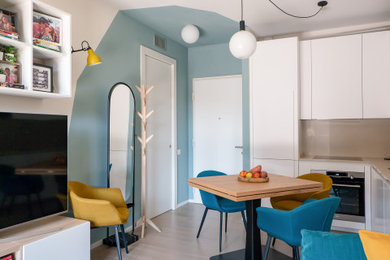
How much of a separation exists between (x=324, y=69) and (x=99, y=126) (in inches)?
110

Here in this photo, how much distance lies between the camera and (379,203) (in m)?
2.84

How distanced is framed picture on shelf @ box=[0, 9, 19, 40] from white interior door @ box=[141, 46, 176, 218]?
1825mm

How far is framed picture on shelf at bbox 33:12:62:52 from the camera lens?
2.11m

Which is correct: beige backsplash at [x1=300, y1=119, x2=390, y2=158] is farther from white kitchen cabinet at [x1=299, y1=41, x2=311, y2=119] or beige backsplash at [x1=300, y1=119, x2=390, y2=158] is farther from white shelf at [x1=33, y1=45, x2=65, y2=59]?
white shelf at [x1=33, y1=45, x2=65, y2=59]

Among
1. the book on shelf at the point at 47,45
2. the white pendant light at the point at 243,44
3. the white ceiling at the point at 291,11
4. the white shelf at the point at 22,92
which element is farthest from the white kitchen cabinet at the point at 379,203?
the book on shelf at the point at 47,45

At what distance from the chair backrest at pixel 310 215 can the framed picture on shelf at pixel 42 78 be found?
6.69 ft

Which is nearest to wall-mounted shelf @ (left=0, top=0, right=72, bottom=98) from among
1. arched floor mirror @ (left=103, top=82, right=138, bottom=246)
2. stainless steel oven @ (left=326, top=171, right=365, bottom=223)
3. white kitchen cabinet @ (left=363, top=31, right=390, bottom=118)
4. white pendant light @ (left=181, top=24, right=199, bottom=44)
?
arched floor mirror @ (left=103, top=82, right=138, bottom=246)

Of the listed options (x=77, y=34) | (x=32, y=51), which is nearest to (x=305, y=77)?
(x=77, y=34)

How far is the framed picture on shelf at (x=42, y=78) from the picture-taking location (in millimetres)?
2134

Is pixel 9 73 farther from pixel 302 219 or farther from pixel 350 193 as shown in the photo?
pixel 350 193

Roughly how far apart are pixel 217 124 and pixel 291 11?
205 cm

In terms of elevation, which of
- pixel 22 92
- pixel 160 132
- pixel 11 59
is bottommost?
pixel 160 132

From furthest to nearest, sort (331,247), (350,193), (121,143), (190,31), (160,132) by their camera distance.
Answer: (160,132) → (190,31) → (350,193) → (121,143) → (331,247)

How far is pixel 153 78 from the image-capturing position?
4043 millimetres
